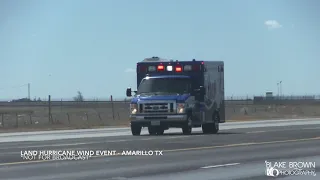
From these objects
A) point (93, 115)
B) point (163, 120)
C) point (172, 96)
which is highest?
point (172, 96)

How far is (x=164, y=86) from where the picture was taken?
29516mm

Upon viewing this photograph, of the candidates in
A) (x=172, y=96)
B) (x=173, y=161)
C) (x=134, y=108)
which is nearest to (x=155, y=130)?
(x=134, y=108)

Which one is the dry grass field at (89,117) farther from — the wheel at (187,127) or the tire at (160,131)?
the wheel at (187,127)

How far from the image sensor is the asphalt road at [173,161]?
15.4m

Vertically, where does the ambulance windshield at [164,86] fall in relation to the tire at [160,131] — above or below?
above

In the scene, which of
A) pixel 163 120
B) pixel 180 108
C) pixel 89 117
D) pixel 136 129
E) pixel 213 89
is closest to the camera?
pixel 180 108

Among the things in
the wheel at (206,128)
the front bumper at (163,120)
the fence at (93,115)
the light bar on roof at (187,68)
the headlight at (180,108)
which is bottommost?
the fence at (93,115)

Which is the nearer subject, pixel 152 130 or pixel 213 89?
pixel 152 130

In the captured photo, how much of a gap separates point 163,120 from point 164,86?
4.80ft

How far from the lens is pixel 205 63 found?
30656 millimetres

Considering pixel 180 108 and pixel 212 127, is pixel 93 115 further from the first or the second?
pixel 180 108

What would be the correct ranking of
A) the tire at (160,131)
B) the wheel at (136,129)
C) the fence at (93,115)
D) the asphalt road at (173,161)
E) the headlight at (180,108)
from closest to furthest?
the asphalt road at (173,161)
the headlight at (180,108)
the wheel at (136,129)
the tire at (160,131)
the fence at (93,115)

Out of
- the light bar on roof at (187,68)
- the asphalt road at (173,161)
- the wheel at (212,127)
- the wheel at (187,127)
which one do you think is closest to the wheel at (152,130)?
the wheel at (187,127)

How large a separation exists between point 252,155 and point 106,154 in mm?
4110
